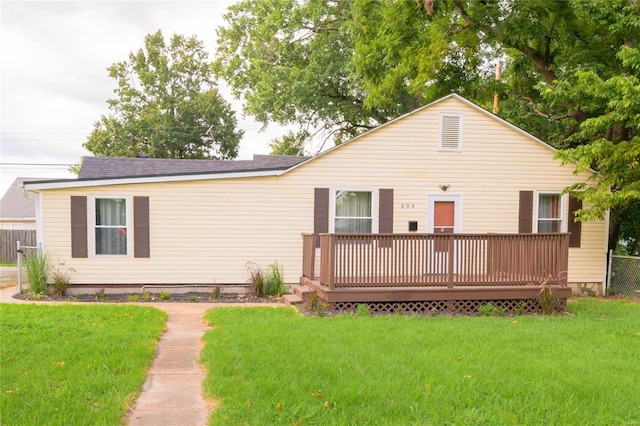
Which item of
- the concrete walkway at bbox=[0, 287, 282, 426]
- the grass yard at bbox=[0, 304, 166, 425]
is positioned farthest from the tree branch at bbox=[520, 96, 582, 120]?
the grass yard at bbox=[0, 304, 166, 425]

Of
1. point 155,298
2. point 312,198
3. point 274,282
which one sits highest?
point 312,198

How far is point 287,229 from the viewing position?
10.5 m

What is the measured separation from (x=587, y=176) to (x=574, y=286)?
263 cm

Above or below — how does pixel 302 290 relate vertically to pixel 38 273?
below

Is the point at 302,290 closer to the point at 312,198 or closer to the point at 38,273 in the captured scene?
the point at 312,198

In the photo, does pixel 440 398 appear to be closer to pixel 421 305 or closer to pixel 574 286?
pixel 421 305

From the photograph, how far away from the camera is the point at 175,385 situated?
173 inches

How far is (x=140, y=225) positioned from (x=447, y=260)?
6.33 m

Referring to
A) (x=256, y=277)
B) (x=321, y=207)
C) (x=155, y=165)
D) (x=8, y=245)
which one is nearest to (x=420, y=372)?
(x=256, y=277)

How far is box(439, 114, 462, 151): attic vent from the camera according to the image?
1075cm

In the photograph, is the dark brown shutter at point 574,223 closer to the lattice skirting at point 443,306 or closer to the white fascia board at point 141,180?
the lattice skirting at point 443,306

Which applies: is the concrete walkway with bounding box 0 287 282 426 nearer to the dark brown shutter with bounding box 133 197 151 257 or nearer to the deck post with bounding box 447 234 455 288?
the dark brown shutter with bounding box 133 197 151 257

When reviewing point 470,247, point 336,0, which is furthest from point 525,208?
point 336,0

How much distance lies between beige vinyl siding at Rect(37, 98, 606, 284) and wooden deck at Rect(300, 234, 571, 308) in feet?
7.47
